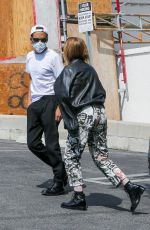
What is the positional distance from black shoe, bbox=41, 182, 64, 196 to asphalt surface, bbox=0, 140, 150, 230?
8cm

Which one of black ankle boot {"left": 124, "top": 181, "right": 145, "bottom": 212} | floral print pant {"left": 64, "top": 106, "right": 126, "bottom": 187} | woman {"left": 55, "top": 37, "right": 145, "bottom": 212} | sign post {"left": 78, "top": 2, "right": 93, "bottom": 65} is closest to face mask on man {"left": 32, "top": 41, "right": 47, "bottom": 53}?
woman {"left": 55, "top": 37, "right": 145, "bottom": 212}

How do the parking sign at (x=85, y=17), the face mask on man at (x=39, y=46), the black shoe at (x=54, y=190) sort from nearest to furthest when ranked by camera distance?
the black shoe at (x=54, y=190), the face mask on man at (x=39, y=46), the parking sign at (x=85, y=17)

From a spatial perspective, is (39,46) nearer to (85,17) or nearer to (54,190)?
(54,190)

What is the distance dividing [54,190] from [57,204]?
0.54 metres

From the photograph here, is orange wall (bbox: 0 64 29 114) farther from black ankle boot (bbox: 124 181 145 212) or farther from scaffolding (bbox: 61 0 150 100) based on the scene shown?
black ankle boot (bbox: 124 181 145 212)

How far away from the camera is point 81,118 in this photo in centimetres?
678

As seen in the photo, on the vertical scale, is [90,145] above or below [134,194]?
above

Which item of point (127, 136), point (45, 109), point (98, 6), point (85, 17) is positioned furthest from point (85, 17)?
point (45, 109)

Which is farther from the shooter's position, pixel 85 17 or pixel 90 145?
pixel 85 17

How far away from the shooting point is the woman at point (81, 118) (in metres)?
6.76

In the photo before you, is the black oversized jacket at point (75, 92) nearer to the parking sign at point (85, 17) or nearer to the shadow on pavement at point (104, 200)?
the shadow on pavement at point (104, 200)

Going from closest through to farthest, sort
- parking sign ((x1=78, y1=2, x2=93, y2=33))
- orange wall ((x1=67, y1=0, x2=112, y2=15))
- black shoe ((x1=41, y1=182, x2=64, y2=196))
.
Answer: black shoe ((x1=41, y1=182, x2=64, y2=196)) → parking sign ((x1=78, y1=2, x2=93, y2=33)) → orange wall ((x1=67, y1=0, x2=112, y2=15))

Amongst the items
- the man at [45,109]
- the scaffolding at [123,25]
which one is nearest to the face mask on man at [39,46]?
the man at [45,109]

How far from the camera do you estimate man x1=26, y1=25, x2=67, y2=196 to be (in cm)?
768
